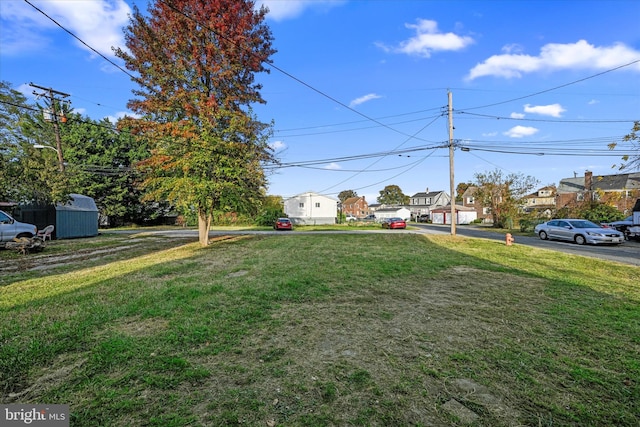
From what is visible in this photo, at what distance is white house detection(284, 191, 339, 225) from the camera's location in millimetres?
49312

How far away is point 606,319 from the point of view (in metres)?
4.38

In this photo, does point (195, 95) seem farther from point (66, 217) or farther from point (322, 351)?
point (66, 217)

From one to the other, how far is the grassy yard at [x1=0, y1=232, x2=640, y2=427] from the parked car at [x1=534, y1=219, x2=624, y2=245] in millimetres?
12395

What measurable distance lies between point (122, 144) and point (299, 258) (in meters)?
35.5

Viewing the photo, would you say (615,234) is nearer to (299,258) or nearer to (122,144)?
(299,258)

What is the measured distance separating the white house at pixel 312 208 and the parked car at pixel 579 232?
107 feet

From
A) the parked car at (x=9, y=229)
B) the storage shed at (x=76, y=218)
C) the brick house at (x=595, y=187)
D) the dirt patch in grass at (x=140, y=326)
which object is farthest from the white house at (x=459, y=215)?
the dirt patch in grass at (x=140, y=326)

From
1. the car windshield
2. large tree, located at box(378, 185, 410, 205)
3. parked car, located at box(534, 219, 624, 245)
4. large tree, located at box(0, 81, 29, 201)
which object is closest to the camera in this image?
large tree, located at box(0, 81, 29, 201)

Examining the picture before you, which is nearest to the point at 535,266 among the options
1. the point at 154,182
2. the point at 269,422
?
the point at 269,422

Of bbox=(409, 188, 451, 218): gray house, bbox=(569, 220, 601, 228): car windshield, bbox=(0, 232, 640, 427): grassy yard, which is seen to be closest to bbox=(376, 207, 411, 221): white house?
bbox=(409, 188, 451, 218): gray house

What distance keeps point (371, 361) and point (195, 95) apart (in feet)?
41.4

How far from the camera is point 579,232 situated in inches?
652

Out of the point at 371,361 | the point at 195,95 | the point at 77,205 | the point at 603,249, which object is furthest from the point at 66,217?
the point at 603,249

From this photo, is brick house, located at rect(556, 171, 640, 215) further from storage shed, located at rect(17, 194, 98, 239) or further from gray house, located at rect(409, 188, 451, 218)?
storage shed, located at rect(17, 194, 98, 239)
